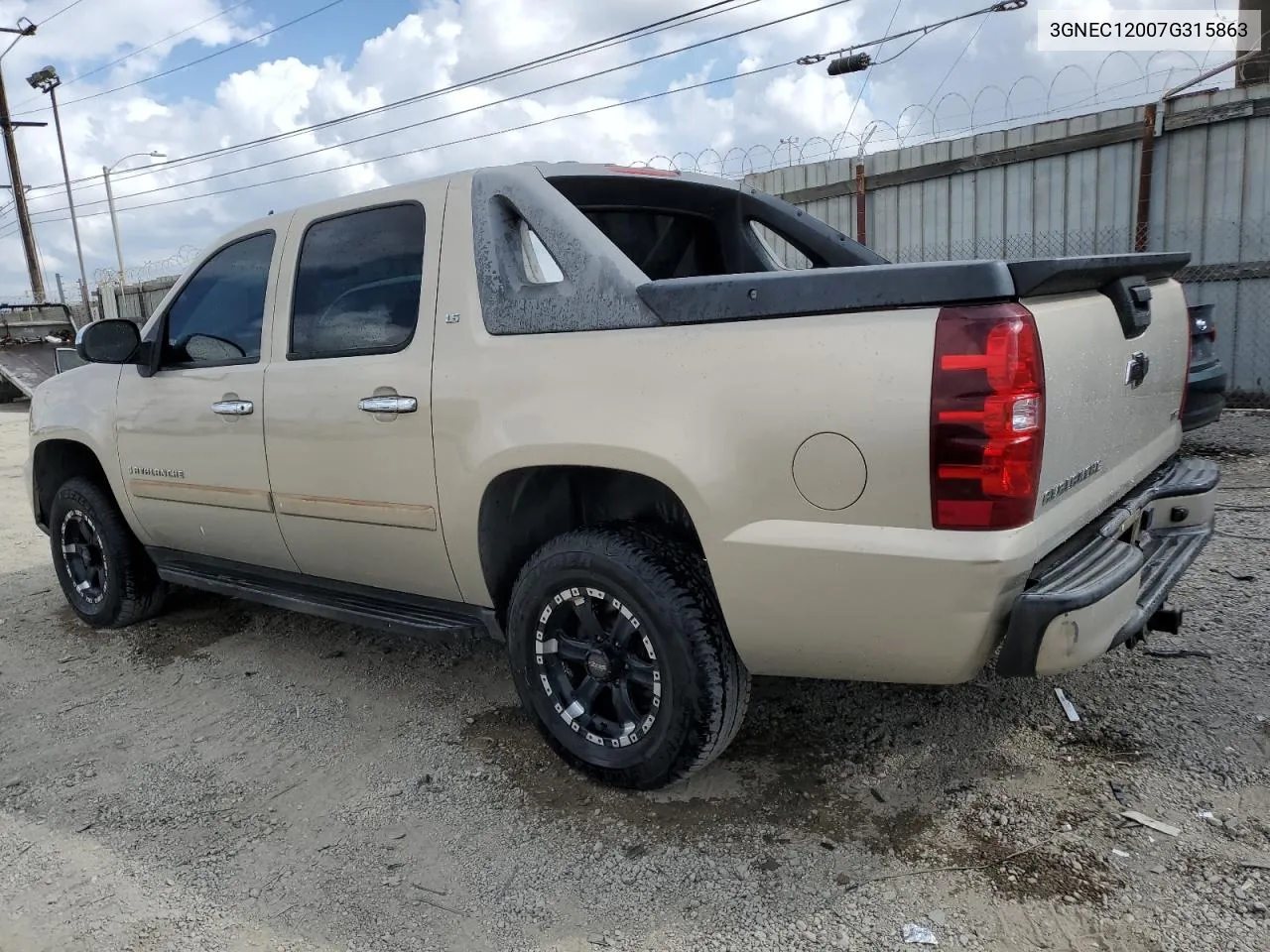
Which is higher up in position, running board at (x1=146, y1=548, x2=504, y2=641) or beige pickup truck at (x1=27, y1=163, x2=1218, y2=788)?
beige pickup truck at (x1=27, y1=163, x2=1218, y2=788)

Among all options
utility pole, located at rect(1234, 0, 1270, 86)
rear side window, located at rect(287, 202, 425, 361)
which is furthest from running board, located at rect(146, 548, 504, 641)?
utility pole, located at rect(1234, 0, 1270, 86)

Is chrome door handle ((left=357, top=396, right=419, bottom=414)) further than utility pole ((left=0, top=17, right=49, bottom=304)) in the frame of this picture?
No

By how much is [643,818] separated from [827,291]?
5.31 ft

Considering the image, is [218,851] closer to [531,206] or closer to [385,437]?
[385,437]

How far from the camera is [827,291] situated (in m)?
2.34

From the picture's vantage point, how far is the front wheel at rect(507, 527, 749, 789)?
268cm

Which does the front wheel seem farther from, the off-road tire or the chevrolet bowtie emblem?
the off-road tire

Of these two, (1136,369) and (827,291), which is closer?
(827,291)

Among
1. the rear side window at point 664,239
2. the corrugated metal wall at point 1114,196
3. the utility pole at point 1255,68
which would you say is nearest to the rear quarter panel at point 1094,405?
the rear side window at point 664,239

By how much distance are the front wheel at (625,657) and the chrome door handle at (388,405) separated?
0.67 metres

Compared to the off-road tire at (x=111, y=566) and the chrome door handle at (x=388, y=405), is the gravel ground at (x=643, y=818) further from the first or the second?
the chrome door handle at (x=388, y=405)

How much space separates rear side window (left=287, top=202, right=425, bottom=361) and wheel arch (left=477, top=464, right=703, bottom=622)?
26.1 inches

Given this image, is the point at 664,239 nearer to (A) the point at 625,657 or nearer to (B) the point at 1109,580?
(A) the point at 625,657

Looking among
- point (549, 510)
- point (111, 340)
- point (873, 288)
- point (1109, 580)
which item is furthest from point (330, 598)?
point (1109, 580)
